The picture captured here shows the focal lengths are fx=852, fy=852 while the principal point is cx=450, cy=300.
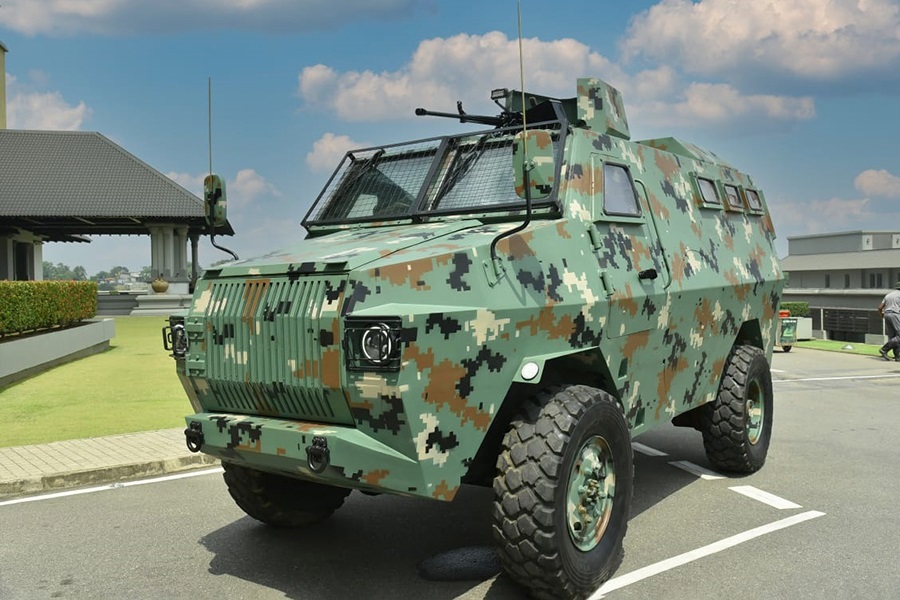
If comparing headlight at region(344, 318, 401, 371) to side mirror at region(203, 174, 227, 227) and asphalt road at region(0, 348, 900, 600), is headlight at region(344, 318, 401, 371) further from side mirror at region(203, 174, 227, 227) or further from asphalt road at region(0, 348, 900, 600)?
side mirror at region(203, 174, 227, 227)

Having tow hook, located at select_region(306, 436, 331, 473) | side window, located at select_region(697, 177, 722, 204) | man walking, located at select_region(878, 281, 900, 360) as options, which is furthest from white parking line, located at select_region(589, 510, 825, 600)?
man walking, located at select_region(878, 281, 900, 360)

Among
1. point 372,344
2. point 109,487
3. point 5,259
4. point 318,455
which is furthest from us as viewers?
point 5,259

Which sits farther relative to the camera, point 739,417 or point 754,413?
point 754,413

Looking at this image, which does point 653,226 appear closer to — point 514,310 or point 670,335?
point 670,335

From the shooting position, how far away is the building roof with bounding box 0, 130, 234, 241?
30.6m

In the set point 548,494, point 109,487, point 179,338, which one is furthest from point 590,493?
point 109,487

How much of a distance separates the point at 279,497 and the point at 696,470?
364 cm

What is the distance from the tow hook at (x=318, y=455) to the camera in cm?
379

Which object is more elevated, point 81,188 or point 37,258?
point 81,188

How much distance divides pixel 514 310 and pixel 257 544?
237 centimetres

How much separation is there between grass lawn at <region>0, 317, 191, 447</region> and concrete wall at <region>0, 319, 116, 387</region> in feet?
0.68

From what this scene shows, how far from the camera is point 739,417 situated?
6.52 metres

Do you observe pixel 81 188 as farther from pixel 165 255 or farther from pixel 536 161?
pixel 536 161

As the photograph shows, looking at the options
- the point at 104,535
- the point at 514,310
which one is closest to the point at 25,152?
the point at 104,535
